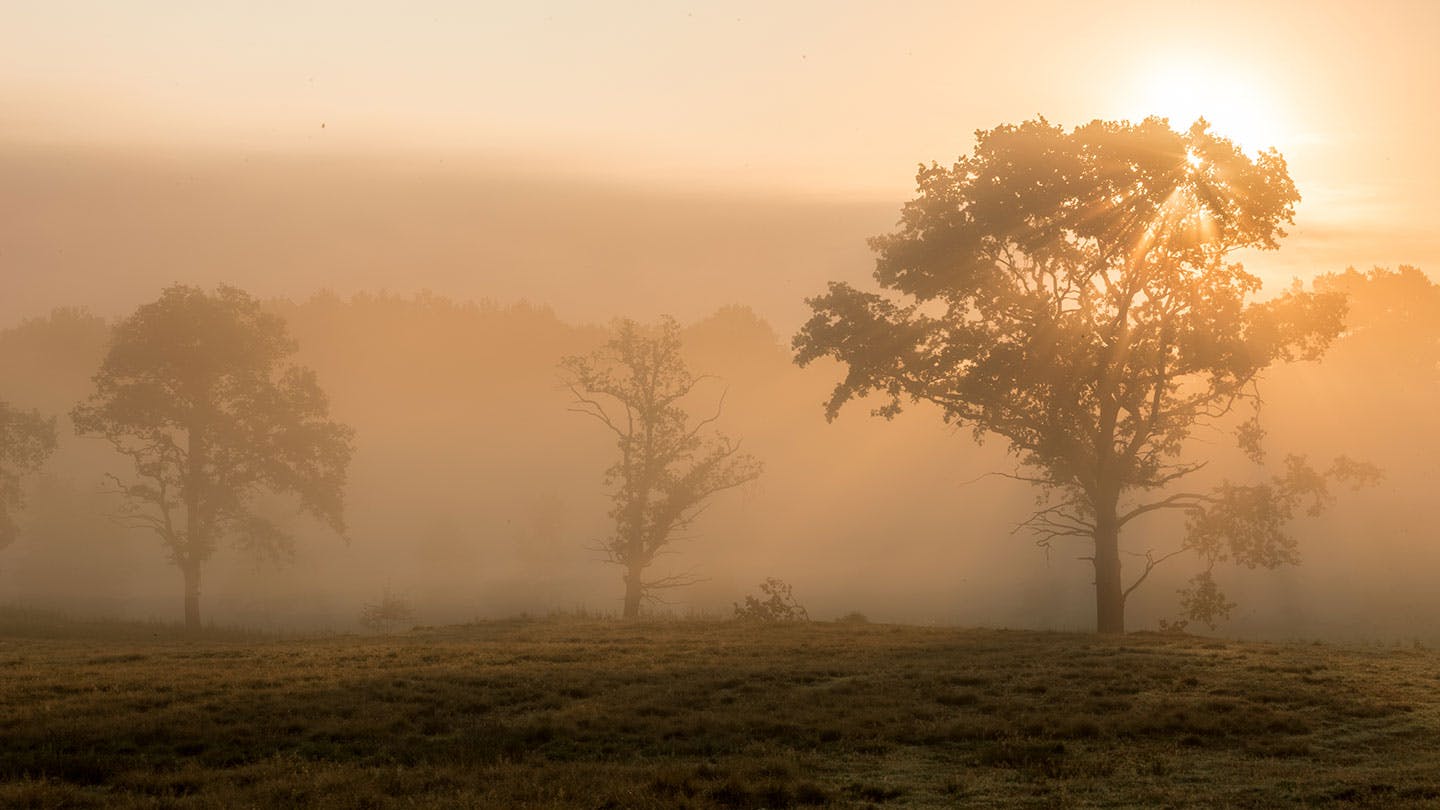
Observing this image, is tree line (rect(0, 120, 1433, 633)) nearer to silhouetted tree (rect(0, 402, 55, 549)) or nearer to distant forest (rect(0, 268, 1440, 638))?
distant forest (rect(0, 268, 1440, 638))

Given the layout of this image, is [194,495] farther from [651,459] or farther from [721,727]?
[721,727]

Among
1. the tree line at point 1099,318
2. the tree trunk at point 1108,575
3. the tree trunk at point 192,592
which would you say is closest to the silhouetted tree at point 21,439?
the tree trunk at point 192,592

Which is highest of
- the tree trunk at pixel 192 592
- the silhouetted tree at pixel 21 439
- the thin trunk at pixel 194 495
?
the silhouetted tree at pixel 21 439

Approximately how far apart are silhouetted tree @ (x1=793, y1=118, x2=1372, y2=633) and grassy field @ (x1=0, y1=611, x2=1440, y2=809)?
36.1ft

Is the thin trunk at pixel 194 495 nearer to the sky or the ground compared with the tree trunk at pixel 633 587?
nearer to the sky

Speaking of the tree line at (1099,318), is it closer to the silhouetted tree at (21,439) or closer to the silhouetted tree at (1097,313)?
the silhouetted tree at (1097,313)

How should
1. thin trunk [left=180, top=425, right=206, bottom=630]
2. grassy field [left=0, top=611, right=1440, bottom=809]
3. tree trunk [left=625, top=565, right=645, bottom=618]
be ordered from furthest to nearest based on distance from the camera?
thin trunk [left=180, top=425, right=206, bottom=630] → tree trunk [left=625, top=565, right=645, bottom=618] → grassy field [left=0, top=611, right=1440, bottom=809]

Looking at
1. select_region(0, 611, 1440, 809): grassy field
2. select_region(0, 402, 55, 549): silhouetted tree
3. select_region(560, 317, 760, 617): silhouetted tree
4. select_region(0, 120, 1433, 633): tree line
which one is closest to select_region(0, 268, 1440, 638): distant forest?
select_region(0, 402, 55, 549): silhouetted tree

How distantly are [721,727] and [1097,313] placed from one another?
25.6 m

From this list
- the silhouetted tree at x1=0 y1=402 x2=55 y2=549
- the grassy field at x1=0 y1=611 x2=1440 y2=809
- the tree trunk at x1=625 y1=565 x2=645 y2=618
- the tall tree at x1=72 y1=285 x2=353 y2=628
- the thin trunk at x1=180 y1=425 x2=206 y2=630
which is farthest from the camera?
the silhouetted tree at x1=0 y1=402 x2=55 y2=549

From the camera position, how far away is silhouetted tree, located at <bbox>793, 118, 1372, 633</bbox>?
38.7m

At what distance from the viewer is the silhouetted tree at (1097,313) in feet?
127

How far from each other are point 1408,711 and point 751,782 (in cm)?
1244

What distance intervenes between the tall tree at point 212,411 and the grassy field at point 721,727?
1274 inches
